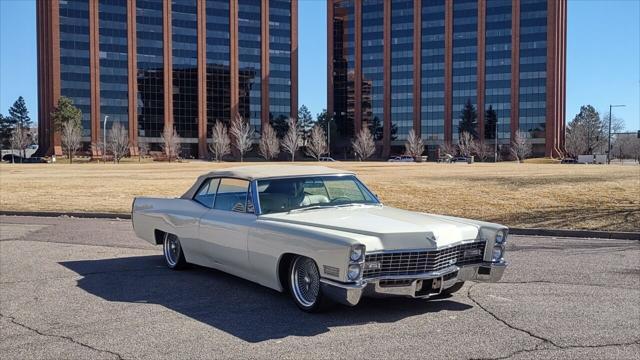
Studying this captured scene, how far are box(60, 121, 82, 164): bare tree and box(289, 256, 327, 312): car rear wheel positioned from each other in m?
97.0

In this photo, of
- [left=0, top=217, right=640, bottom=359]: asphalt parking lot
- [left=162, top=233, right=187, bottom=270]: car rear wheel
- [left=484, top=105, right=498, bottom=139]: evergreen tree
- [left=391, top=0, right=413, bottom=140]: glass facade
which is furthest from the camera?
[left=391, top=0, right=413, bottom=140]: glass facade

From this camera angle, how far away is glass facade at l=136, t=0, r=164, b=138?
11056cm

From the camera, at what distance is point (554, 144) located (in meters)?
111

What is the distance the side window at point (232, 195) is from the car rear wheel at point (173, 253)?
100cm

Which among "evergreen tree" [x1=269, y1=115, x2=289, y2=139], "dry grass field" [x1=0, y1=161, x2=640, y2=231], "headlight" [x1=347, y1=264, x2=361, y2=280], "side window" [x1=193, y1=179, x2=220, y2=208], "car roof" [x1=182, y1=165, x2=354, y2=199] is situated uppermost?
"evergreen tree" [x1=269, y1=115, x2=289, y2=139]

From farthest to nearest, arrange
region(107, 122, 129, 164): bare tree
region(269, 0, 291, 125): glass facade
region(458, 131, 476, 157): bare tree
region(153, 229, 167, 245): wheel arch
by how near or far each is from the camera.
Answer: region(269, 0, 291, 125): glass facade, region(458, 131, 476, 157): bare tree, region(107, 122, 129, 164): bare tree, region(153, 229, 167, 245): wheel arch

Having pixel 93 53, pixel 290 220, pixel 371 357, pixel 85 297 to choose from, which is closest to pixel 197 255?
pixel 85 297

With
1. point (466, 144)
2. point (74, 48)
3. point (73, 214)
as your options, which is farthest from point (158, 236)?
point (74, 48)

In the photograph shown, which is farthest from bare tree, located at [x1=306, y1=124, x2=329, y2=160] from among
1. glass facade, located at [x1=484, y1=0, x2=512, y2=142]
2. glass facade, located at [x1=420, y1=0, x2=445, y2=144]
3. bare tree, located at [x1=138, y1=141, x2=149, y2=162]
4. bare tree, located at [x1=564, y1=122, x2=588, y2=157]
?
bare tree, located at [x1=564, y1=122, x2=588, y2=157]

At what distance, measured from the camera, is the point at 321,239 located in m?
5.18

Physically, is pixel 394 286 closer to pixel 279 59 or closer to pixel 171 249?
pixel 171 249

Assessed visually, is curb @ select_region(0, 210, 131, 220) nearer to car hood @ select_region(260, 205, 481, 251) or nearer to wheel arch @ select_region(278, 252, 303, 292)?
car hood @ select_region(260, 205, 481, 251)

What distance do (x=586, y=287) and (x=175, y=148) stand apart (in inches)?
4112

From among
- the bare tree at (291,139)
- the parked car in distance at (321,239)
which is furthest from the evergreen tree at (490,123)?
the parked car in distance at (321,239)
